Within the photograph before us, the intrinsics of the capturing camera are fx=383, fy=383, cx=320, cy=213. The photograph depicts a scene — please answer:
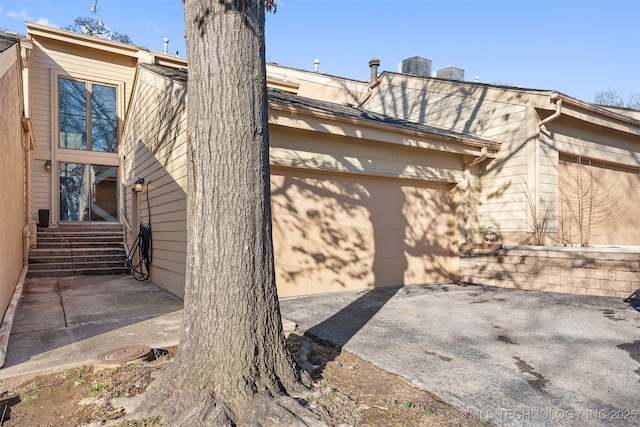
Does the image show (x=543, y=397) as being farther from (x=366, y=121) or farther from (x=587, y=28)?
(x=587, y=28)

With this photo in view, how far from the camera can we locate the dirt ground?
2230mm

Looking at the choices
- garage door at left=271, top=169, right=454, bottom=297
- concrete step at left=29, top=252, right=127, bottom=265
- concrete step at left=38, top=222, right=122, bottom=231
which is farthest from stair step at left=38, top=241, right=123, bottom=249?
garage door at left=271, top=169, right=454, bottom=297

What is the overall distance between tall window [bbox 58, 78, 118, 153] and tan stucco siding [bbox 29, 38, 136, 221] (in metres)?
0.23

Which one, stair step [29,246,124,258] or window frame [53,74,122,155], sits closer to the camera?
stair step [29,246,124,258]

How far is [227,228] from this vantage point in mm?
2357

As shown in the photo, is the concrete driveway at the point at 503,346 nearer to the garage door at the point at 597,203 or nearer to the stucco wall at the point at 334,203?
the stucco wall at the point at 334,203

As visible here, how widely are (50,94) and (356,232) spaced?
10.5 m

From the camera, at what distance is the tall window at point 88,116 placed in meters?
11.5

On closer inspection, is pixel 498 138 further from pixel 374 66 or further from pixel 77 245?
pixel 77 245

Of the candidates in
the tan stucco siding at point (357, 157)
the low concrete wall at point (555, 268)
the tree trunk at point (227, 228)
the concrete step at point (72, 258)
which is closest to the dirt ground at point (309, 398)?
the tree trunk at point (227, 228)

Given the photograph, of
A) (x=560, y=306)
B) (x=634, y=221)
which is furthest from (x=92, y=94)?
(x=634, y=221)

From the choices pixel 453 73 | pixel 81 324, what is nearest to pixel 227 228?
pixel 81 324

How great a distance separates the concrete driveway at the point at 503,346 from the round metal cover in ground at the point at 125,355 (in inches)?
62.4

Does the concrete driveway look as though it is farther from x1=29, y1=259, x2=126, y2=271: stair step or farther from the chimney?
the chimney
